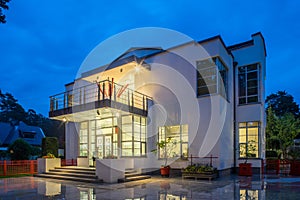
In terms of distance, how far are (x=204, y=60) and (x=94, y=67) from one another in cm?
728

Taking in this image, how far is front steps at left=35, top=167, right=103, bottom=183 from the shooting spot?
37.8 ft

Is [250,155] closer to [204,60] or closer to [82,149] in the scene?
[204,60]

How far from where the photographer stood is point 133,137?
44.9ft

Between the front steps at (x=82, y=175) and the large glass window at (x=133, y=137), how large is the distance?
44.7 inches

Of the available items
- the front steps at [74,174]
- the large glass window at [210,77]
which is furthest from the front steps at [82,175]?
the large glass window at [210,77]

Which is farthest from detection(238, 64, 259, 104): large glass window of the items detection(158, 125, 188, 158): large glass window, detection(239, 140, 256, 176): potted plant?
detection(158, 125, 188, 158): large glass window

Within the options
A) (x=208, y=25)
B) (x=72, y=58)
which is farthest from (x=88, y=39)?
(x=208, y=25)

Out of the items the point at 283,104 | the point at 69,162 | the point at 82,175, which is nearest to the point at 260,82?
the point at 82,175

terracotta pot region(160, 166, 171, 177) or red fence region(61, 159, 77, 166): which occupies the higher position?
terracotta pot region(160, 166, 171, 177)

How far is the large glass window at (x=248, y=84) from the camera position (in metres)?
15.2

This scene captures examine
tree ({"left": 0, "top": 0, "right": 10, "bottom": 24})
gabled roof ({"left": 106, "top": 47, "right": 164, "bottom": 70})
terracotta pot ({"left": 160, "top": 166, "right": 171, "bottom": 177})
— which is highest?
gabled roof ({"left": 106, "top": 47, "right": 164, "bottom": 70})

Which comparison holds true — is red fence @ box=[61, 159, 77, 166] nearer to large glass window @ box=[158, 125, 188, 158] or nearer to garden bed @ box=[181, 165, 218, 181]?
large glass window @ box=[158, 125, 188, 158]

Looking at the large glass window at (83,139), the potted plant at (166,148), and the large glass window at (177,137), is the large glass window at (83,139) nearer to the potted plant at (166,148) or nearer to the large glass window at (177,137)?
the potted plant at (166,148)

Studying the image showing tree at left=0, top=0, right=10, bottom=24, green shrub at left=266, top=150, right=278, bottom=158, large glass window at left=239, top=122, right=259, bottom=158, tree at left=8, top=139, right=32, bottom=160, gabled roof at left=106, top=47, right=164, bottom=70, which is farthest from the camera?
green shrub at left=266, top=150, right=278, bottom=158
